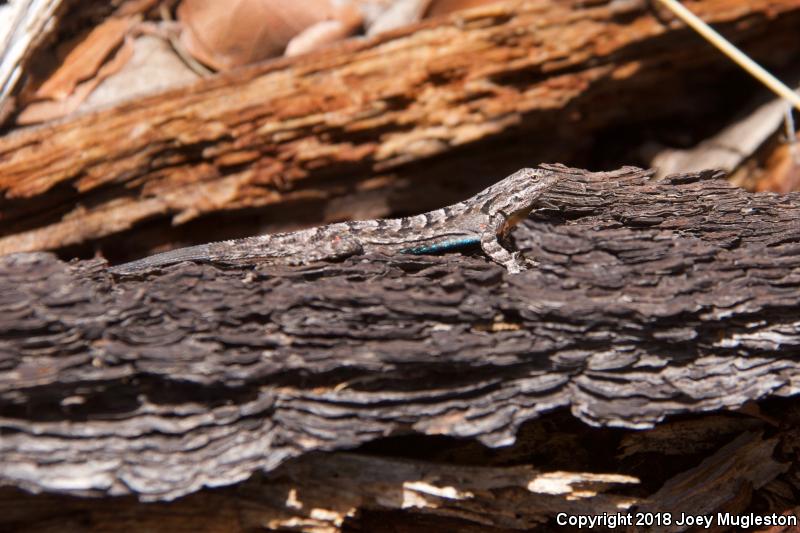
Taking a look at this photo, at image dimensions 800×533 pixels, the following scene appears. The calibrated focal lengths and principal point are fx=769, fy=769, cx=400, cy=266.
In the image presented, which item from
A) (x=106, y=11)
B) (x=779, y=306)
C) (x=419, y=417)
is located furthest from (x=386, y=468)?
(x=106, y=11)

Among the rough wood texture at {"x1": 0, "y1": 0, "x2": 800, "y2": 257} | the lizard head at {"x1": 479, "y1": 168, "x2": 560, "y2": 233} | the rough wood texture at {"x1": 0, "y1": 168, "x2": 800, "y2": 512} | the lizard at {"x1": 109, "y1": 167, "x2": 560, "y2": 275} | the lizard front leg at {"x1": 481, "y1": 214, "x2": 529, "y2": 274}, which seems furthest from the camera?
the rough wood texture at {"x1": 0, "y1": 0, "x2": 800, "y2": 257}

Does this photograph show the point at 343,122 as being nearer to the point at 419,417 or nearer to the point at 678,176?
the point at 678,176

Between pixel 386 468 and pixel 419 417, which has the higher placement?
pixel 419 417

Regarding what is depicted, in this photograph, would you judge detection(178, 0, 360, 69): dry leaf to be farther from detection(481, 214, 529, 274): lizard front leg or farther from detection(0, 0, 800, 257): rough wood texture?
detection(481, 214, 529, 274): lizard front leg

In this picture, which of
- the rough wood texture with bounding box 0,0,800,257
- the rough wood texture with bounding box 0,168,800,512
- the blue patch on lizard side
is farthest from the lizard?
the rough wood texture with bounding box 0,168,800,512

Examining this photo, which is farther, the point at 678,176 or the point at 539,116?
the point at 539,116

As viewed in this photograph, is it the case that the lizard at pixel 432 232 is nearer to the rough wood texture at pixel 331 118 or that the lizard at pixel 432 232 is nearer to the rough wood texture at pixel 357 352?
the rough wood texture at pixel 331 118

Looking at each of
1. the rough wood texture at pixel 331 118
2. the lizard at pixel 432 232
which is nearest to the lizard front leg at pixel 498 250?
the lizard at pixel 432 232

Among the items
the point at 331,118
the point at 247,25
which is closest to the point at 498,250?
the point at 331,118
